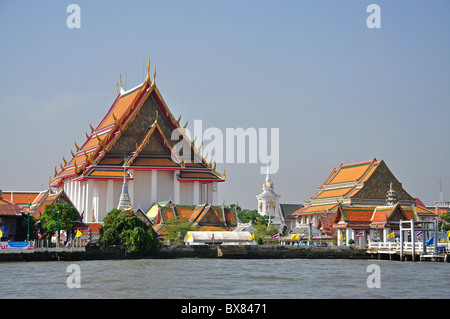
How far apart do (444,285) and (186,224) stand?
35468 millimetres

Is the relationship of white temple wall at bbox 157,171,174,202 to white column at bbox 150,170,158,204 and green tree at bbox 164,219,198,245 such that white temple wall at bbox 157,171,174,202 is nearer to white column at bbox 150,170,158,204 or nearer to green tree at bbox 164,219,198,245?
white column at bbox 150,170,158,204

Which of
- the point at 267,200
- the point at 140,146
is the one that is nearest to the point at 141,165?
the point at 140,146

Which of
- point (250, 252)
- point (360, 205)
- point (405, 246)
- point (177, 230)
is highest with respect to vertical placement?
point (360, 205)

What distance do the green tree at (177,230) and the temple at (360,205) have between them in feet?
39.0

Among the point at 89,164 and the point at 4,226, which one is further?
the point at 89,164

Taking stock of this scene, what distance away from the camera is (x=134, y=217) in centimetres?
5444

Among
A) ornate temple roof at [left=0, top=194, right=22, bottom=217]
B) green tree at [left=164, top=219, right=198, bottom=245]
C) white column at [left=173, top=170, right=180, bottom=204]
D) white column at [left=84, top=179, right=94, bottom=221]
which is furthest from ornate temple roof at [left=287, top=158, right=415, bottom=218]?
ornate temple roof at [left=0, top=194, right=22, bottom=217]

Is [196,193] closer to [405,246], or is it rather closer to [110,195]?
[110,195]

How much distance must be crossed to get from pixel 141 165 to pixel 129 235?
2139 cm

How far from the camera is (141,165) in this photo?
74.1 metres

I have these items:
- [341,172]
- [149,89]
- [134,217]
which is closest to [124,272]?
[134,217]

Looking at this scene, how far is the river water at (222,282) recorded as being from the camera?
27516mm

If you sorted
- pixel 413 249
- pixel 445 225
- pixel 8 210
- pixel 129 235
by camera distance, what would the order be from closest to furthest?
pixel 413 249 < pixel 129 235 < pixel 8 210 < pixel 445 225
